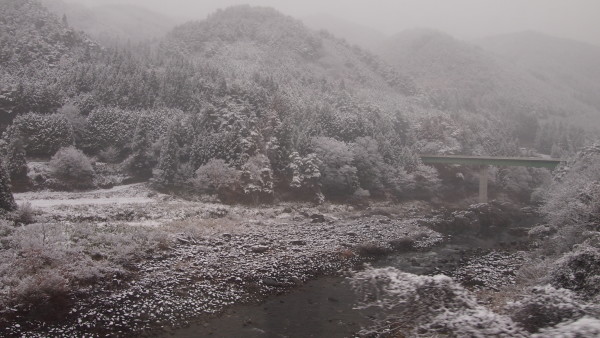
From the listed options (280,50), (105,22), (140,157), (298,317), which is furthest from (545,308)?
(105,22)

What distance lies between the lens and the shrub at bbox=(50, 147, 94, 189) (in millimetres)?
46375

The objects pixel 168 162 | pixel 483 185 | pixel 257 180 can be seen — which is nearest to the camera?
pixel 168 162

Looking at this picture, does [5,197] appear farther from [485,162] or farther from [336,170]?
[485,162]

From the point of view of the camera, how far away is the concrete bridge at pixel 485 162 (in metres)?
65.6

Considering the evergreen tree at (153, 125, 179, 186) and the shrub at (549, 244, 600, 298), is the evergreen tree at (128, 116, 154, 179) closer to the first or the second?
the evergreen tree at (153, 125, 179, 186)

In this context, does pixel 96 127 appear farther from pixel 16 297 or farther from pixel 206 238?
pixel 16 297

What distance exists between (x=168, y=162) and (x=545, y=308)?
1837 inches

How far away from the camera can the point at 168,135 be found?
5425 cm

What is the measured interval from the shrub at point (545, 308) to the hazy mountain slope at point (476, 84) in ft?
400

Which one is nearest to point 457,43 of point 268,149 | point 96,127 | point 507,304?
point 268,149

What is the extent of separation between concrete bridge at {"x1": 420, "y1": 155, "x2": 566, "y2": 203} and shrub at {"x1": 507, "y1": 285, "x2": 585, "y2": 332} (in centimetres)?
5302

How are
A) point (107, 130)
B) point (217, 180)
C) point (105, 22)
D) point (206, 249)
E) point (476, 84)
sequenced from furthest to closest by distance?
point (105, 22), point (476, 84), point (107, 130), point (217, 180), point (206, 249)

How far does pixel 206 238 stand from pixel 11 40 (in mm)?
69317

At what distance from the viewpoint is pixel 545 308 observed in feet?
57.4
